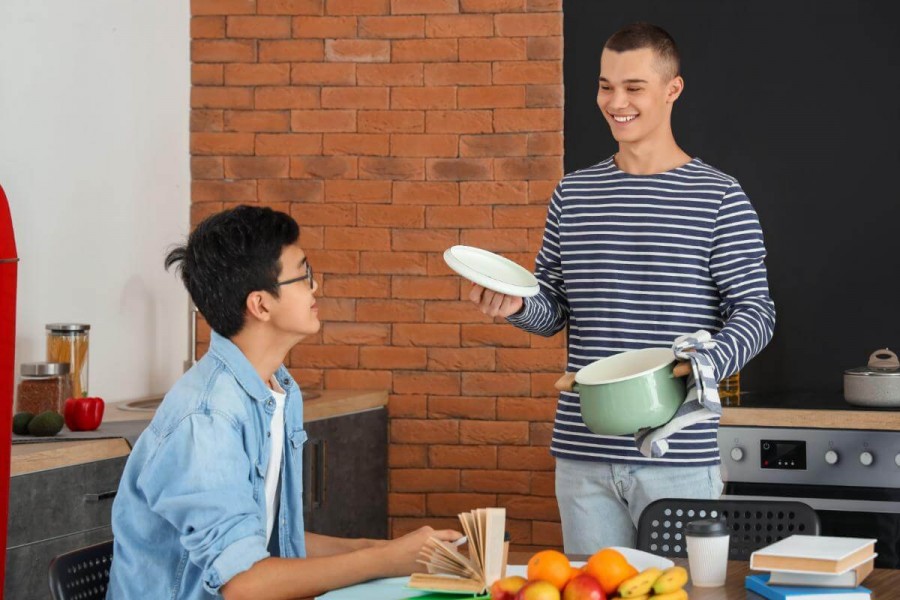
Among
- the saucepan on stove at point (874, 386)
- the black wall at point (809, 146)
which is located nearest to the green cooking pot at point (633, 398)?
the saucepan on stove at point (874, 386)

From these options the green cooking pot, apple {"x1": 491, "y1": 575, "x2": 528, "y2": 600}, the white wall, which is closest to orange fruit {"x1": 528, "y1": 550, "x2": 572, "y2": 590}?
apple {"x1": 491, "y1": 575, "x2": 528, "y2": 600}

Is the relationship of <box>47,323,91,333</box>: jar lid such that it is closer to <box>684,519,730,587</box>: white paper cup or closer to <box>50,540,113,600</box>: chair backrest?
<box>50,540,113,600</box>: chair backrest

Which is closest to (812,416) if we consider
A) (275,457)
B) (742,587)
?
(742,587)

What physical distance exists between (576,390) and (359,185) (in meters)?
2.02

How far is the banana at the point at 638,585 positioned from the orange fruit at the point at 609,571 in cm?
1

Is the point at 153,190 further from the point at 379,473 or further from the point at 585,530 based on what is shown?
the point at 585,530

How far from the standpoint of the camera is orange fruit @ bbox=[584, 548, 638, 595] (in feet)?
4.81

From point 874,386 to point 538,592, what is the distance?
83.3 inches

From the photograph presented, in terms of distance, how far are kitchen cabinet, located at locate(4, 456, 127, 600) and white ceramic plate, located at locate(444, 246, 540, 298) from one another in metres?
1.00

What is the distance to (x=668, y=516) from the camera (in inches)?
84.3

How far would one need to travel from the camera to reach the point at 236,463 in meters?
1.71

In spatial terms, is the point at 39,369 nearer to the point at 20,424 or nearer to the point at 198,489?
the point at 20,424

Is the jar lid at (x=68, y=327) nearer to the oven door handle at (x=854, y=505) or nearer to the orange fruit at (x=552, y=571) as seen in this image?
the oven door handle at (x=854, y=505)

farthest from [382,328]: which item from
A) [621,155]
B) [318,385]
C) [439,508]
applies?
[621,155]
